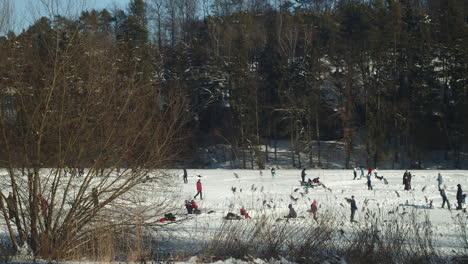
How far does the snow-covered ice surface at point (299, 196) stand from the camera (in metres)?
14.4

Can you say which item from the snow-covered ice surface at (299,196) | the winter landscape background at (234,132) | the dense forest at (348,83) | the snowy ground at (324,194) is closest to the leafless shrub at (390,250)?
the winter landscape background at (234,132)

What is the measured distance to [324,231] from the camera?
9.16 m

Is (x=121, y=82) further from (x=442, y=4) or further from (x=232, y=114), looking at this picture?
(x=442, y=4)

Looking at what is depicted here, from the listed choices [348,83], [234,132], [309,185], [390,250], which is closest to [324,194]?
[309,185]

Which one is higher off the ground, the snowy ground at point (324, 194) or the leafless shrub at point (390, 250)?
the leafless shrub at point (390, 250)

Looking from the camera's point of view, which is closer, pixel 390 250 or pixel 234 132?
pixel 390 250

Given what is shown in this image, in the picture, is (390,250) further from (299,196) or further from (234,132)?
(234,132)

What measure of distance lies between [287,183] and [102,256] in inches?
957

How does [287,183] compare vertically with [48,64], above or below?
below

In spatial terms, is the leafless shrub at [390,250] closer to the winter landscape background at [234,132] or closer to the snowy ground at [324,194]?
the winter landscape background at [234,132]

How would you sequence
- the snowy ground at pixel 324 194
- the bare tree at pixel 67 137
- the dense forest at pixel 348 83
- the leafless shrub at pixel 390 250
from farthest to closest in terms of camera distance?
1. the dense forest at pixel 348 83
2. the snowy ground at pixel 324 194
3. the bare tree at pixel 67 137
4. the leafless shrub at pixel 390 250

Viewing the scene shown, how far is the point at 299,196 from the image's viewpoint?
2645 cm

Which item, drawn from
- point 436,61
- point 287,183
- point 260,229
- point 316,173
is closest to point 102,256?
point 260,229

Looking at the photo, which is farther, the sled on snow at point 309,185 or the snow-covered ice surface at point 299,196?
the sled on snow at point 309,185
